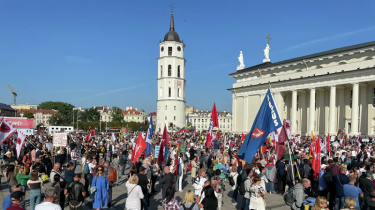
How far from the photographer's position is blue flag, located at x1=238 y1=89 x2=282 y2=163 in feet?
30.0

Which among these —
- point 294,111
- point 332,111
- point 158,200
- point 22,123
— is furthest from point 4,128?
point 294,111

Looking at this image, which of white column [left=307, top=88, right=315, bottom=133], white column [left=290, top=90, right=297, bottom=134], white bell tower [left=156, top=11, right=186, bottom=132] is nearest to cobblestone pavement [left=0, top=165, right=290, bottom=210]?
white column [left=307, top=88, right=315, bottom=133]

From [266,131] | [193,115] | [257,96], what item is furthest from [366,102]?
[193,115]

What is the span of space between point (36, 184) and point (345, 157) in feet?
44.8

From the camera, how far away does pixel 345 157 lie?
16109mm

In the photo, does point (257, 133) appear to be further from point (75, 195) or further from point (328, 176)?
point (75, 195)

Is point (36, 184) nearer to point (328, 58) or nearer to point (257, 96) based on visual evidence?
point (328, 58)

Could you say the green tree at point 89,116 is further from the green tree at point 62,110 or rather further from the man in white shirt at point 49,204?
the man in white shirt at point 49,204

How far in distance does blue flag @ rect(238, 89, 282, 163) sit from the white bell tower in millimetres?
77946

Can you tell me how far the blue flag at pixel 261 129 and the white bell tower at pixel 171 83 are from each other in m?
77.9

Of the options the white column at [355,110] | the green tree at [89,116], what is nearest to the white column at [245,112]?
the white column at [355,110]

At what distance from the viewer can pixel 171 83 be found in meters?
90.0

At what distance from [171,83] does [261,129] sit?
81.1 m

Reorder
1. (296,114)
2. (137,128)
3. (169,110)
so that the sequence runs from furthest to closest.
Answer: (137,128), (169,110), (296,114)
